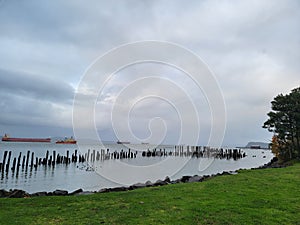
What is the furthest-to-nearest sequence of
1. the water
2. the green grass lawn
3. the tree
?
the tree → the water → the green grass lawn

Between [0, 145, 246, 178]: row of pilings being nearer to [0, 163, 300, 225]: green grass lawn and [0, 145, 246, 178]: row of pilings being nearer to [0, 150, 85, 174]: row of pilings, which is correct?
[0, 150, 85, 174]: row of pilings

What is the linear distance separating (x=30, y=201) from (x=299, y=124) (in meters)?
27.9

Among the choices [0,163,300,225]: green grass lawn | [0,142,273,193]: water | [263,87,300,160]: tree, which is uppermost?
[263,87,300,160]: tree

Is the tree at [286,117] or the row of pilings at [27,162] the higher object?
the tree at [286,117]

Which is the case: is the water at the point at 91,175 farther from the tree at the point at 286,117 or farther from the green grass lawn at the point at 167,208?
the green grass lawn at the point at 167,208

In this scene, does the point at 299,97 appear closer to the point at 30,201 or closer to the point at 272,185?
the point at 272,185

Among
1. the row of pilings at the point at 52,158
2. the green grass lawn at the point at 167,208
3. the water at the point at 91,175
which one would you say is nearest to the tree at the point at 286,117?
the water at the point at 91,175

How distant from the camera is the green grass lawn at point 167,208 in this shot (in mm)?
6281

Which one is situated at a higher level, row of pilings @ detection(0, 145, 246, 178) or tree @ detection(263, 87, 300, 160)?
tree @ detection(263, 87, 300, 160)

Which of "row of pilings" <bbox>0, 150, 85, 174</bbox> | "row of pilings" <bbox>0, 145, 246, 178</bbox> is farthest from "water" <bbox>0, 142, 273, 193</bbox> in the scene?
"row of pilings" <bbox>0, 145, 246, 178</bbox>

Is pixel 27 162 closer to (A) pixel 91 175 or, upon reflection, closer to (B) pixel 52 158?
(A) pixel 91 175

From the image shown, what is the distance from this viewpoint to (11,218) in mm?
6395

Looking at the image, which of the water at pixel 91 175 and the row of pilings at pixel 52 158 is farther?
the row of pilings at pixel 52 158

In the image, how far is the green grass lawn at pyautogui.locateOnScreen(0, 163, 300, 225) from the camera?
628cm
